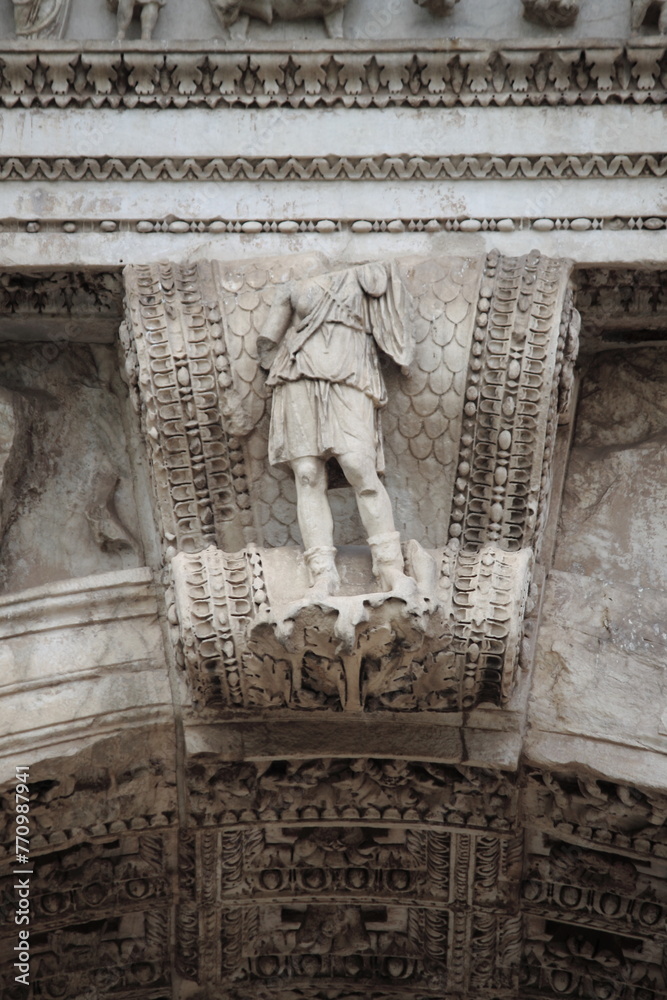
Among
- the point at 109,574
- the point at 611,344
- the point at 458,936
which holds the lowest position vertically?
the point at 458,936

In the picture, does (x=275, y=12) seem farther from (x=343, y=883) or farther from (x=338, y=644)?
(x=343, y=883)

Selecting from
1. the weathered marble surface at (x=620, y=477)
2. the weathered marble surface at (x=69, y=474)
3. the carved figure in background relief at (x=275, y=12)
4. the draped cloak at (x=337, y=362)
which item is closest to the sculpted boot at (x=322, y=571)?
the draped cloak at (x=337, y=362)

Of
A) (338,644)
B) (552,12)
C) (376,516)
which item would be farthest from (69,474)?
(552,12)

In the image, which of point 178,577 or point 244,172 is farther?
point 244,172

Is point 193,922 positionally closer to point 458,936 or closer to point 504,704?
point 458,936

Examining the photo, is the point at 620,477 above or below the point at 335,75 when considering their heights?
below

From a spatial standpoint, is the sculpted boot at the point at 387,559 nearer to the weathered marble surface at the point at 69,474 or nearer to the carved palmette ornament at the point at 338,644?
the carved palmette ornament at the point at 338,644

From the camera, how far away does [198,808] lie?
21.5 feet

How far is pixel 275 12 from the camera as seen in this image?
6.71m

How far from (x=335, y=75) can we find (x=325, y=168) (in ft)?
1.14

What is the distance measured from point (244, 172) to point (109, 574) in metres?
1.50

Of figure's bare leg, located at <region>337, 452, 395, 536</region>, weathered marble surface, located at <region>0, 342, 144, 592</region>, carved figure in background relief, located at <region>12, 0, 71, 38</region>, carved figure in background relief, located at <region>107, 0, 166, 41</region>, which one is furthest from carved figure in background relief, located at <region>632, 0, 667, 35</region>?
weathered marble surface, located at <region>0, 342, 144, 592</region>

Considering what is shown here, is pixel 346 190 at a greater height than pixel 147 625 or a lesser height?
greater

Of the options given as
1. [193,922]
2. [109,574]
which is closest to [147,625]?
[109,574]
